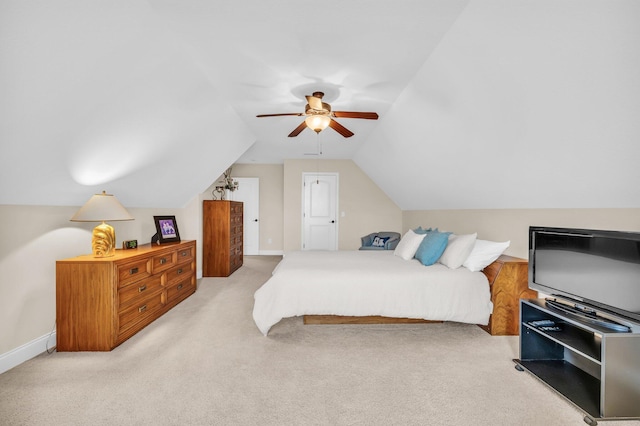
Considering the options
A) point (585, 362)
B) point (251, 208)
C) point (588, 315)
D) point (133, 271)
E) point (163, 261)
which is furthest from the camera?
point (251, 208)

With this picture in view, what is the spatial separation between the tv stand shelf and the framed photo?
12.7ft

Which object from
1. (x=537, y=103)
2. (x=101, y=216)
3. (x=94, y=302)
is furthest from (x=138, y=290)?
(x=537, y=103)

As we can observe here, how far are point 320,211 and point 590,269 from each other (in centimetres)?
515

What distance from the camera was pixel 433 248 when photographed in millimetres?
3254

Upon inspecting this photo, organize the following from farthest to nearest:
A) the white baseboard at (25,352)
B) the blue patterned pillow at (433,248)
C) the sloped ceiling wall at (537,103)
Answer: the blue patterned pillow at (433,248) → the white baseboard at (25,352) → the sloped ceiling wall at (537,103)

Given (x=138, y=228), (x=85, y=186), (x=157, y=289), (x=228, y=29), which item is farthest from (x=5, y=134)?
(x=138, y=228)

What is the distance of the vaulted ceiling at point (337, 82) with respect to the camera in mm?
1651

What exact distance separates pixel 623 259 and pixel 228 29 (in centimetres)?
291

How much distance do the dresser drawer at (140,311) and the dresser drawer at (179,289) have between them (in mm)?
205

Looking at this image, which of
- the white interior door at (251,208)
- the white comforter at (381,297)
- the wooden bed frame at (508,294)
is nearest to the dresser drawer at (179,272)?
the white comforter at (381,297)

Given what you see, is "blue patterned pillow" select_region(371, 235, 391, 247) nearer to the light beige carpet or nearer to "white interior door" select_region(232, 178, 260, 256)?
the light beige carpet

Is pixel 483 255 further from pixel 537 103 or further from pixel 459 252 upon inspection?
pixel 537 103

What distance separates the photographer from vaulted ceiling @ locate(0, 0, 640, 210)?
1.65m

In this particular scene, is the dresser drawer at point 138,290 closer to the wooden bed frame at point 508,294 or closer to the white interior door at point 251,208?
the wooden bed frame at point 508,294
